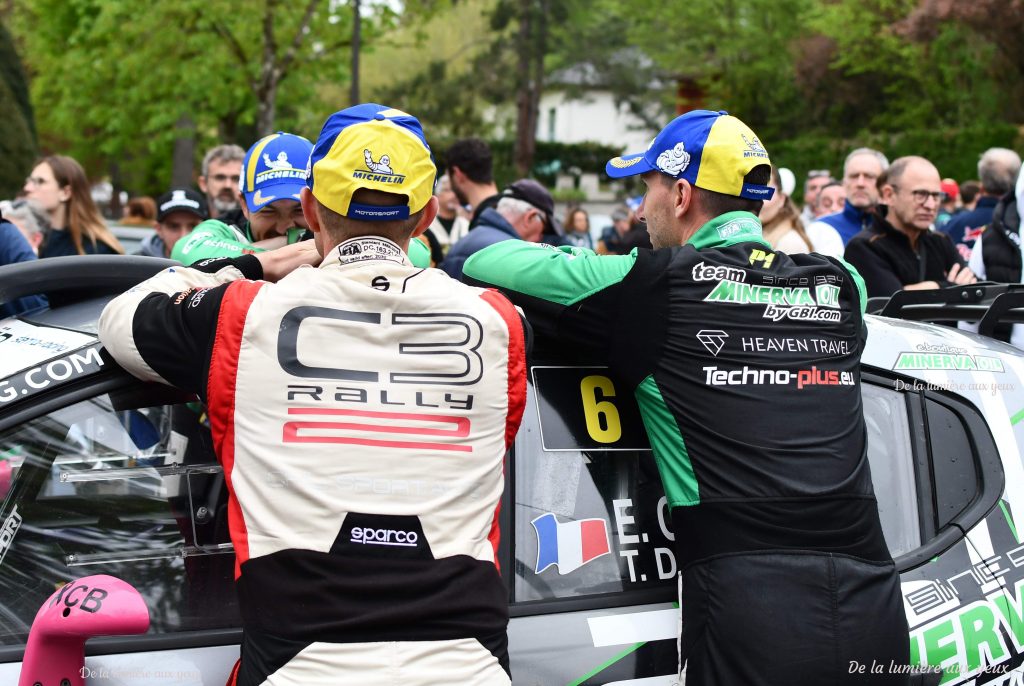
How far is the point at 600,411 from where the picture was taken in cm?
263

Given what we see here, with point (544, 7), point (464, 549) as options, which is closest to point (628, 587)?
point (464, 549)

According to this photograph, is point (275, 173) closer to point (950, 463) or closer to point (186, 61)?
point (950, 463)

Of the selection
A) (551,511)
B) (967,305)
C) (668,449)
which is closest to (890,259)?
(967,305)

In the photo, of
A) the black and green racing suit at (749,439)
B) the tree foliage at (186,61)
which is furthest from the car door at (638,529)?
the tree foliage at (186,61)

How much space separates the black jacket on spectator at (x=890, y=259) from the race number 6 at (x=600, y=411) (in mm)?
3009

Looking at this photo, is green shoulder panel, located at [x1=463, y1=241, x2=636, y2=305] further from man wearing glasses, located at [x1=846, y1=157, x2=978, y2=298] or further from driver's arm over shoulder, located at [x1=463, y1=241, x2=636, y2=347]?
man wearing glasses, located at [x1=846, y1=157, x2=978, y2=298]

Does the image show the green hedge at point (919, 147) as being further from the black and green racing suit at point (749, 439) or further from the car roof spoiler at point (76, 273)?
the car roof spoiler at point (76, 273)

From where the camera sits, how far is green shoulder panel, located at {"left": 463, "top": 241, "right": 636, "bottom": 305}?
251cm

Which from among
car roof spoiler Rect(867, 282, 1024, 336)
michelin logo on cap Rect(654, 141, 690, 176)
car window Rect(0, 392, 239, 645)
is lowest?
car window Rect(0, 392, 239, 645)

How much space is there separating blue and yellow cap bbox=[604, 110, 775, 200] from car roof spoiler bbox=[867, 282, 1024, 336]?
0.94m

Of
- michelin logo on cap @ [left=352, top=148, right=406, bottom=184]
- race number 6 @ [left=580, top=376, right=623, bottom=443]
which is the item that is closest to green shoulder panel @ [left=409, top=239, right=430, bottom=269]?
race number 6 @ [left=580, top=376, right=623, bottom=443]

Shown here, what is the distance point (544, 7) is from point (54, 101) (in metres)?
15.6

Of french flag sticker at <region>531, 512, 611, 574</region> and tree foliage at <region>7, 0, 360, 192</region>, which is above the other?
tree foliage at <region>7, 0, 360, 192</region>

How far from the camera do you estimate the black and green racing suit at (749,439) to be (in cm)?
236
